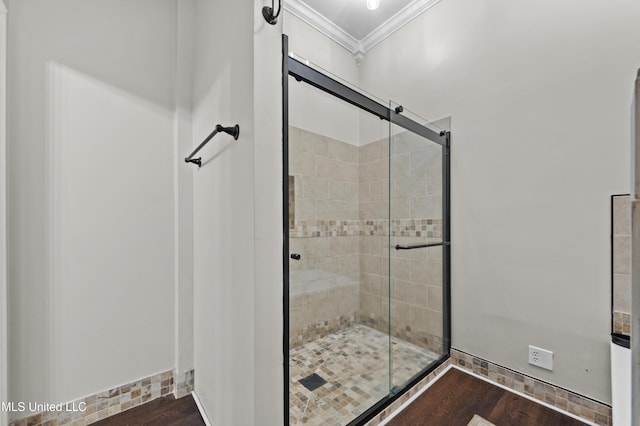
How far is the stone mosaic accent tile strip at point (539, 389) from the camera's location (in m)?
1.35

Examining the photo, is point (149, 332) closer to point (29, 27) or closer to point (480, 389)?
point (29, 27)

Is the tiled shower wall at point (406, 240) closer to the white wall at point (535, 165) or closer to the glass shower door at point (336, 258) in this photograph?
the glass shower door at point (336, 258)

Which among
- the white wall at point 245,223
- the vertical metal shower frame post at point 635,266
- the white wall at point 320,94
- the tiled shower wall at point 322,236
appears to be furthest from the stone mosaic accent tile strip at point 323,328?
the vertical metal shower frame post at point 635,266

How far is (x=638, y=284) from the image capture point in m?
0.25

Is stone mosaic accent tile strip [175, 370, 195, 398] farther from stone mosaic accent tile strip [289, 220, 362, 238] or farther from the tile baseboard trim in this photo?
stone mosaic accent tile strip [289, 220, 362, 238]

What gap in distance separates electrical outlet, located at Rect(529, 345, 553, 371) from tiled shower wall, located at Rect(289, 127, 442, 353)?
1.58ft

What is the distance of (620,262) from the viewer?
4.24ft

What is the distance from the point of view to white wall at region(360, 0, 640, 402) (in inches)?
53.2

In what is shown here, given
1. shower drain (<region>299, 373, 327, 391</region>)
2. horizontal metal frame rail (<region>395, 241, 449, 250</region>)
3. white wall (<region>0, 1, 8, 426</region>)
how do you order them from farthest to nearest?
1. horizontal metal frame rail (<region>395, 241, 449, 250</region>)
2. shower drain (<region>299, 373, 327, 391</region>)
3. white wall (<region>0, 1, 8, 426</region>)

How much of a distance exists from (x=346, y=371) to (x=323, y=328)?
258 mm

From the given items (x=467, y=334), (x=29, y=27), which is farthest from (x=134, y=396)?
(x=467, y=334)

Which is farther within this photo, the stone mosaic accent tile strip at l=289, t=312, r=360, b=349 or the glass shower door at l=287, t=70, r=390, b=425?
the stone mosaic accent tile strip at l=289, t=312, r=360, b=349

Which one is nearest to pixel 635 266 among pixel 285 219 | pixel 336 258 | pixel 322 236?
pixel 285 219

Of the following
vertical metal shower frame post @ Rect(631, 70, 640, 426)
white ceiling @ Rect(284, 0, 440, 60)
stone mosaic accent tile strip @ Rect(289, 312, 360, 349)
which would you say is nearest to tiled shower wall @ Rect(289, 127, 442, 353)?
stone mosaic accent tile strip @ Rect(289, 312, 360, 349)
